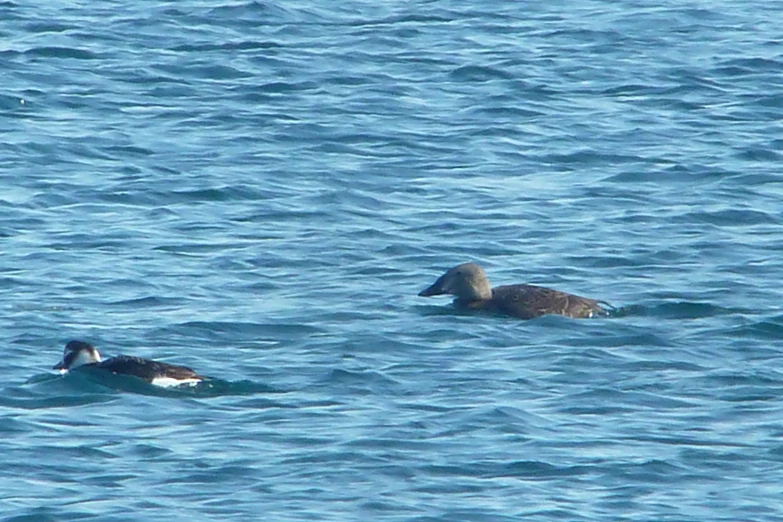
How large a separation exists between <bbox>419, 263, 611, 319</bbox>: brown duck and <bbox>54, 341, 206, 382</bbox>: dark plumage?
9.19 feet

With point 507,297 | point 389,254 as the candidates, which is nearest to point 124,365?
point 507,297

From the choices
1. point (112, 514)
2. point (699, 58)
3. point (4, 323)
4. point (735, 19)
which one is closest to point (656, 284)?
point (4, 323)

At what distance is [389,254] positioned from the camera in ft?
53.6

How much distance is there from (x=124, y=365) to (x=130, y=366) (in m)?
0.05

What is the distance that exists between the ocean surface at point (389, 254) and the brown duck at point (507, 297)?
4.4 inches

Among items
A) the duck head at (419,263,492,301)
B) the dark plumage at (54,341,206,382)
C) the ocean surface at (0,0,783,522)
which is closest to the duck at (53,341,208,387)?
the dark plumage at (54,341,206,382)

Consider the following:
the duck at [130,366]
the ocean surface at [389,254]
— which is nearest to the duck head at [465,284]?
the ocean surface at [389,254]

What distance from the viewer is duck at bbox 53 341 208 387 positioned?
1236 centimetres

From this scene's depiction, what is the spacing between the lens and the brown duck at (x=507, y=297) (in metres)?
14.4

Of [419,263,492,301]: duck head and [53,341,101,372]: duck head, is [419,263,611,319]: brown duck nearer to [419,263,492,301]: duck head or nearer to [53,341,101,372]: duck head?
[419,263,492,301]: duck head

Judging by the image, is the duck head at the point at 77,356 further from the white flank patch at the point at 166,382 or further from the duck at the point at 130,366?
the white flank patch at the point at 166,382

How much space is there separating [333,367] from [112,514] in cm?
314

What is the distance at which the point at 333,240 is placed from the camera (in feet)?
55.0

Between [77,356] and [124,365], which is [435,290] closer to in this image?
[124,365]
